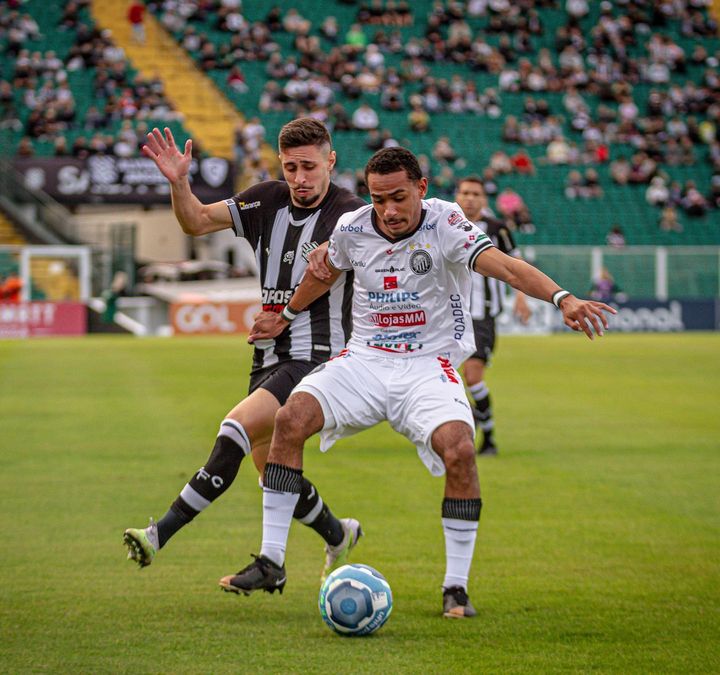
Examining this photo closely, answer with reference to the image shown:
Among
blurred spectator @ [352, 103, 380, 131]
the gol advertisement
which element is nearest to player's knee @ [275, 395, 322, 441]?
the gol advertisement

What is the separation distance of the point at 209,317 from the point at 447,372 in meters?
27.9

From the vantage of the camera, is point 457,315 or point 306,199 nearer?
point 457,315

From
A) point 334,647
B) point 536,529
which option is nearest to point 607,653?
point 334,647

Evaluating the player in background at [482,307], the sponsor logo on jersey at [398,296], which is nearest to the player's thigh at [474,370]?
the player in background at [482,307]

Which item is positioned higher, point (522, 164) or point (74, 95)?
point (74, 95)

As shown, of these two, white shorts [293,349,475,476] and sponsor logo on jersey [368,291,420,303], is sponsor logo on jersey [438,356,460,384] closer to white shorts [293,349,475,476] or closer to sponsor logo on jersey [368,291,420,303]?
white shorts [293,349,475,476]

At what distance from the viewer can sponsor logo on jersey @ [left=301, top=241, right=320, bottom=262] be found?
6.65 m

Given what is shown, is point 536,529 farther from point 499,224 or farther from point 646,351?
point 646,351

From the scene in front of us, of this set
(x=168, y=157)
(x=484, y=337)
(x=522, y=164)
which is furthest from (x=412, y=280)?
(x=522, y=164)

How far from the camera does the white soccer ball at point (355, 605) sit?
5.46 m

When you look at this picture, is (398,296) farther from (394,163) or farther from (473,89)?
(473,89)

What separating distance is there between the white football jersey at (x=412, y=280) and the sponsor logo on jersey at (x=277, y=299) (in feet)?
1.65

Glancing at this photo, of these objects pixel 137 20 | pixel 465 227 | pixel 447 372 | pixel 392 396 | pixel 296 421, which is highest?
pixel 137 20

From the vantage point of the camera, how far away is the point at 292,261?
671 centimetres
